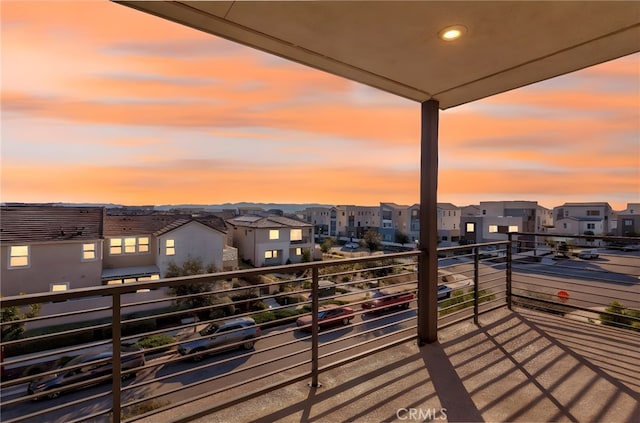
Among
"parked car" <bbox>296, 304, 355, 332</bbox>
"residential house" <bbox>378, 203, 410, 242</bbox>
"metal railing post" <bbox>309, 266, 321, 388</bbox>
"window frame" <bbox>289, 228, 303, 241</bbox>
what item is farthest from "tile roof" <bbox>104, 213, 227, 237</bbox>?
"residential house" <bbox>378, 203, 410, 242</bbox>

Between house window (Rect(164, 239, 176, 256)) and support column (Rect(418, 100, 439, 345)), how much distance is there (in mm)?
14855

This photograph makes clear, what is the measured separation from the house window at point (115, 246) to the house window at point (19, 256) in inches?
112

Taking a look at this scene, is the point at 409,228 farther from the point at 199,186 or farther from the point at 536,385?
the point at 536,385

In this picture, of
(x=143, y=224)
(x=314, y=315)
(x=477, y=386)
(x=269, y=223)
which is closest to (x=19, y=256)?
(x=143, y=224)

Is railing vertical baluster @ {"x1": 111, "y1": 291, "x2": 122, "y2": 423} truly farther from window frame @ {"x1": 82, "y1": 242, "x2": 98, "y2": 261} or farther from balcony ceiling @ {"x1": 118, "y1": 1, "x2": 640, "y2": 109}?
window frame @ {"x1": 82, "y1": 242, "x2": 98, "y2": 261}

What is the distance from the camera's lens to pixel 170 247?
15.2 metres

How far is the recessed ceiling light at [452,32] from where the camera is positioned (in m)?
1.70

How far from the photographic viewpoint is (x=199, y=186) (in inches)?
797

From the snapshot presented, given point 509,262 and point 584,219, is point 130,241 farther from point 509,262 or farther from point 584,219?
point 584,219

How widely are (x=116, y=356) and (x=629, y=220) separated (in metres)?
38.1

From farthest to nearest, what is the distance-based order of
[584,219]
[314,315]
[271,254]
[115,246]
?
[584,219] → [271,254] → [115,246] → [314,315]

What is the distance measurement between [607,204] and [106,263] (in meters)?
39.6

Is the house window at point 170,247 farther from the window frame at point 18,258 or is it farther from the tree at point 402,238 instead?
the tree at point 402,238

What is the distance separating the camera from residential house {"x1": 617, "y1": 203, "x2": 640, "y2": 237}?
26672mm
